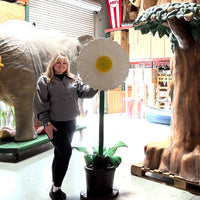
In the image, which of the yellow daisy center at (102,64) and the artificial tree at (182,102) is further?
the artificial tree at (182,102)

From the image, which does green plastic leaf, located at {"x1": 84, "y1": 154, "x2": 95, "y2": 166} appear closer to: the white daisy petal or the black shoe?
the black shoe

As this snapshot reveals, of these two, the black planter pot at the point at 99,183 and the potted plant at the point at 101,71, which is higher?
the potted plant at the point at 101,71

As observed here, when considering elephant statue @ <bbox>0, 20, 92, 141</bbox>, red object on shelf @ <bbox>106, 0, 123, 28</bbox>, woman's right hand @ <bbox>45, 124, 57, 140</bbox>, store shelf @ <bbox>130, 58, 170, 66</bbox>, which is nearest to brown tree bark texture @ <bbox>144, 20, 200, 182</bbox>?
woman's right hand @ <bbox>45, 124, 57, 140</bbox>

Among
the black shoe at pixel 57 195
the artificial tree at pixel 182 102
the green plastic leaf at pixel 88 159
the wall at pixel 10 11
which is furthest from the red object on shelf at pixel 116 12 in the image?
the black shoe at pixel 57 195

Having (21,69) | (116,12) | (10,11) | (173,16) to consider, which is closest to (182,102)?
(173,16)

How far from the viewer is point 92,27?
9695 millimetres

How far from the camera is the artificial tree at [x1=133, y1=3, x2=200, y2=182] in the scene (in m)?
2.80

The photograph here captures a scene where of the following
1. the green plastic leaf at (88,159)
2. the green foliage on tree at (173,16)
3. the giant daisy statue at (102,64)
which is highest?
the green foliage on tree at (173,16)

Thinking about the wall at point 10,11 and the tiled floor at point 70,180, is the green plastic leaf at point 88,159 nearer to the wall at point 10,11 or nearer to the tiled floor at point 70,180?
the tiled floor at point 70,180

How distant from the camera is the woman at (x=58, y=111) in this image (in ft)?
8.46

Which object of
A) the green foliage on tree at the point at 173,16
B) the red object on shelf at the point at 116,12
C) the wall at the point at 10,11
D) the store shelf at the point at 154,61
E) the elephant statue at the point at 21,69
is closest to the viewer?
the green foliage on tree at the point at 173,16

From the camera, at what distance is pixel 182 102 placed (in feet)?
10.2

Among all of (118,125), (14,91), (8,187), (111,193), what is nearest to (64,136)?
(111,193)

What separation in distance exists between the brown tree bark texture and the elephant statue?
5.73 ft
